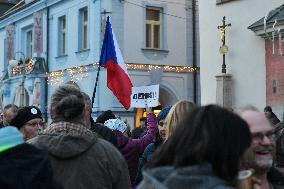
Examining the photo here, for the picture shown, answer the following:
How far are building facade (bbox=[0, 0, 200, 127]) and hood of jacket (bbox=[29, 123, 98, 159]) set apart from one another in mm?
19279

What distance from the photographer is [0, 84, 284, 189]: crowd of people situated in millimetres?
2176

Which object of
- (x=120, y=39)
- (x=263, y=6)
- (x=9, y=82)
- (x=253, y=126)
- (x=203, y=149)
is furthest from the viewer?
(x=9, y=82)

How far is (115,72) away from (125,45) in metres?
13.9

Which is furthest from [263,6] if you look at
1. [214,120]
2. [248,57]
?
[214,120]

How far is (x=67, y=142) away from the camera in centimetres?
379

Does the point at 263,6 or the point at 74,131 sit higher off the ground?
the point at 263,6

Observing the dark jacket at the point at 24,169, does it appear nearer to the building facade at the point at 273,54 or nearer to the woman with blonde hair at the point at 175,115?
the woman with blonde hair at the point at 175,115

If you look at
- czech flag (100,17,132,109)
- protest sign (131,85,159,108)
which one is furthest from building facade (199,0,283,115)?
czech flag (100,17,132,109)

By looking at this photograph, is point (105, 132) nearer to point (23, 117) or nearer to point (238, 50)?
point (23, 117)

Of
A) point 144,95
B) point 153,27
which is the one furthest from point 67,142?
point 153,27

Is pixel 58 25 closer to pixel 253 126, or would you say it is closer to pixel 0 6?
pixel 0 6

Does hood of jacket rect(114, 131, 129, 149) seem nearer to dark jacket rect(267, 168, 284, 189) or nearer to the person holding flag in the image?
dark jacket rect(267, 168, 284, 189)

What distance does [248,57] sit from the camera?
48.6 ft

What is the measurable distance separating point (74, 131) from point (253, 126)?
4.22 feet
